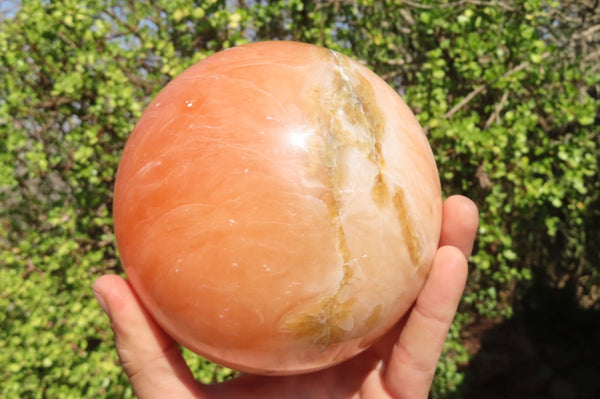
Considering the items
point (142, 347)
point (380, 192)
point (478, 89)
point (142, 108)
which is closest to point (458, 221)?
point (380, 192)

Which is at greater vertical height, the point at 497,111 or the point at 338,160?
the point at 338,160

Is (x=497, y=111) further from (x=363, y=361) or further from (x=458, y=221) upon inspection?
(x=363, y=361)

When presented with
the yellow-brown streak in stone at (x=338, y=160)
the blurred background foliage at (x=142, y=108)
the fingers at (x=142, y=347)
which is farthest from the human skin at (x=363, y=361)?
the blurred background foliage at (x=142, y=108)

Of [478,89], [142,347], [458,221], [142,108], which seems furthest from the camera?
[142,108]

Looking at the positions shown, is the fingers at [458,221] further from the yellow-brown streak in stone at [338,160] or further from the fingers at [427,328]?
the yellow-brown streak in stone at [338,160]

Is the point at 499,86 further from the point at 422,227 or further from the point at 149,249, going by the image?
the point at 149,249
